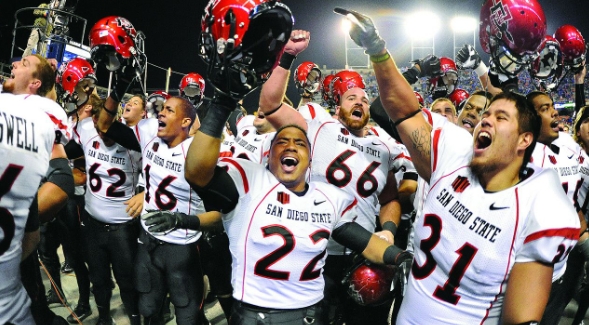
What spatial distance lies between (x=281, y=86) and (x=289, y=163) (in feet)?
2.26

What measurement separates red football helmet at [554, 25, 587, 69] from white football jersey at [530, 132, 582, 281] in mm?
2179

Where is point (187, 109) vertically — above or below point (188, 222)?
above

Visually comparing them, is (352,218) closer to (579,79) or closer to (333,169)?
(333,169)

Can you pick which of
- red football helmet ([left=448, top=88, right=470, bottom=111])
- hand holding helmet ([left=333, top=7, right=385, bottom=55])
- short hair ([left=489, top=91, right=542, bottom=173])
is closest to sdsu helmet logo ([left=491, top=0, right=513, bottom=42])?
short hair ([left=489, top=91, right=542, bottom=173])

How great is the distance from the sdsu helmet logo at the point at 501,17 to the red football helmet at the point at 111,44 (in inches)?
113

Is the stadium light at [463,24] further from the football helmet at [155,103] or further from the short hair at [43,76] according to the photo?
the short hair at [43,76]

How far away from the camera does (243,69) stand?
76.2 inches

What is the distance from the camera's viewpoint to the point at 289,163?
257cm

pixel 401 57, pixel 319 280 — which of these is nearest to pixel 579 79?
pixel 319 280

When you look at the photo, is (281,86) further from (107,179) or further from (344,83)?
(107,179)

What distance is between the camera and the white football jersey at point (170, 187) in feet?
12.2

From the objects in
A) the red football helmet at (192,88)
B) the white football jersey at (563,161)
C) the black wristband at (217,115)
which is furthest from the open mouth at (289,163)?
the red football helmet at (192,88)

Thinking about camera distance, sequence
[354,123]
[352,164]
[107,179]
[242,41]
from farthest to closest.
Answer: [107,179]
[354,123]
[352,164]
[242,41]

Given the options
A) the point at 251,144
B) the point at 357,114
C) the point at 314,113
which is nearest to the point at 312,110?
the point at 314,113
